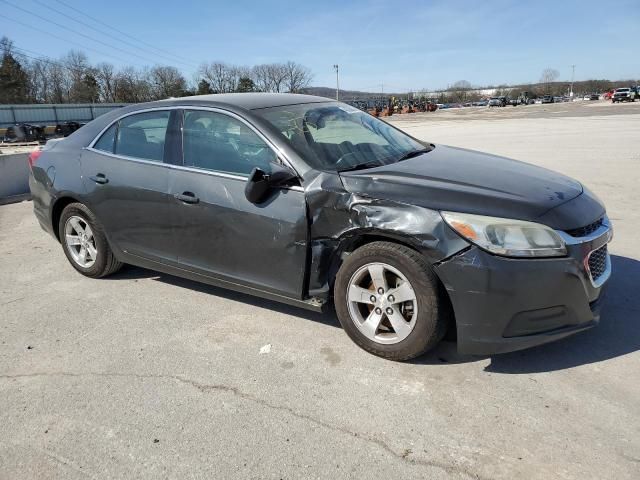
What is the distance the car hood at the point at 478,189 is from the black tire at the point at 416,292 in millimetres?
322

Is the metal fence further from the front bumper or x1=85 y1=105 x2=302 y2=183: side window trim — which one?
the front bumper

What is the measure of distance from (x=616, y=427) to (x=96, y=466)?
2562 mm

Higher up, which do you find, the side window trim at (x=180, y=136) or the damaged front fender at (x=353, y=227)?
the side window trim at (x=180, y=136)

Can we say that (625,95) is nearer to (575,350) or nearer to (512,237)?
(575,350)

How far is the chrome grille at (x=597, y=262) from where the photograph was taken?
2939 mm

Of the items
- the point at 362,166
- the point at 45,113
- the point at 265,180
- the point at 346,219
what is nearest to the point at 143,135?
the point at 265,180

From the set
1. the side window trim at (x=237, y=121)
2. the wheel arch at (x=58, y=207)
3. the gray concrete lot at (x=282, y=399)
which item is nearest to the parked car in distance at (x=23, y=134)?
the wheel arch at (x=58, y=207)

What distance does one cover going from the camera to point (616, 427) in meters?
2.50

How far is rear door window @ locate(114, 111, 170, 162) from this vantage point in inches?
161

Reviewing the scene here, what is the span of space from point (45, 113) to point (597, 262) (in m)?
52.7

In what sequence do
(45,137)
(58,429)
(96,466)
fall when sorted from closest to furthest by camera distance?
1. (96,466)
2. (58,429)
3. (45,137)

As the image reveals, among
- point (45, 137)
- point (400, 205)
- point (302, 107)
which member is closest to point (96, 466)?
point (400, 205)

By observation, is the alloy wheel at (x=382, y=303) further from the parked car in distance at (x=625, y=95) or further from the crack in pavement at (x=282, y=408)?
the parked car in distance at (x=625, y=95)

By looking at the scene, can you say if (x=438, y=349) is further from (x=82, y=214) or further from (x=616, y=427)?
(x=82, y=214)
